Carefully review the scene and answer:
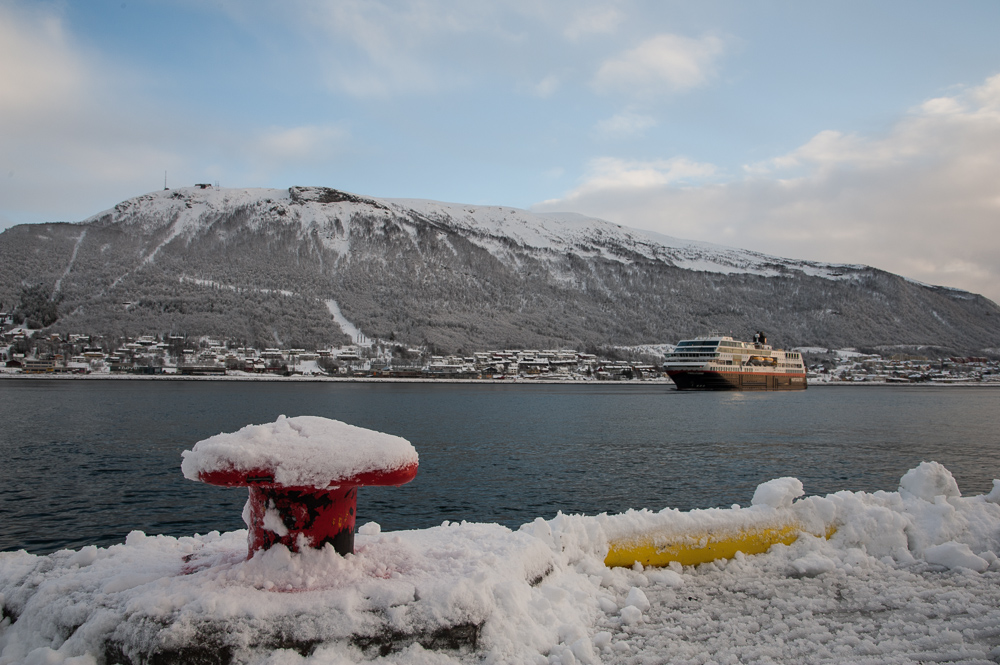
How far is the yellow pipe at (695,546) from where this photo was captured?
6.08 metres

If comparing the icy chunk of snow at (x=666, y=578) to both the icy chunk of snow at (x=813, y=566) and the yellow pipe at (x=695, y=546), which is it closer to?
the yellow pipe at (x=695, y=546)

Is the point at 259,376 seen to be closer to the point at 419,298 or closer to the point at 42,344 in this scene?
the point at 42,344

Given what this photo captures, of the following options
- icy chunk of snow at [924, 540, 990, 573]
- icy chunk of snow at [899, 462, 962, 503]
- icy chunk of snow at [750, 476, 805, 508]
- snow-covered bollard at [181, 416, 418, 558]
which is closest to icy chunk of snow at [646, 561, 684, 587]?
icy chunk of snow at [750, 476, 805, 508]

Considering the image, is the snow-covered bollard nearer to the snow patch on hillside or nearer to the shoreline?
the shoreline

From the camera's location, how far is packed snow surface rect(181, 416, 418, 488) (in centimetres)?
409

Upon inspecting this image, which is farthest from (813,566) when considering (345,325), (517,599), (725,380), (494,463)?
(345,325)

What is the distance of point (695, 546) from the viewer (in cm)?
628

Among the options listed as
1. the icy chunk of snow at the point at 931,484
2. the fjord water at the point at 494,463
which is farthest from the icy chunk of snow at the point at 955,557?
the fjord water at the point at 494,463

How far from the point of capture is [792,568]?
6.16 metres

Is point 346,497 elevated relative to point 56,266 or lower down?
lower down

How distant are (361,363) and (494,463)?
122903 millimetres

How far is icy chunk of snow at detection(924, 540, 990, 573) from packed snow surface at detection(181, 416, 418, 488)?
546 centimetres

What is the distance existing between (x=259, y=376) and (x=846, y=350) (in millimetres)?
161374

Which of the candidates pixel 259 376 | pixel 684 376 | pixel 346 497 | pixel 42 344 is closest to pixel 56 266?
pixel 42 344
